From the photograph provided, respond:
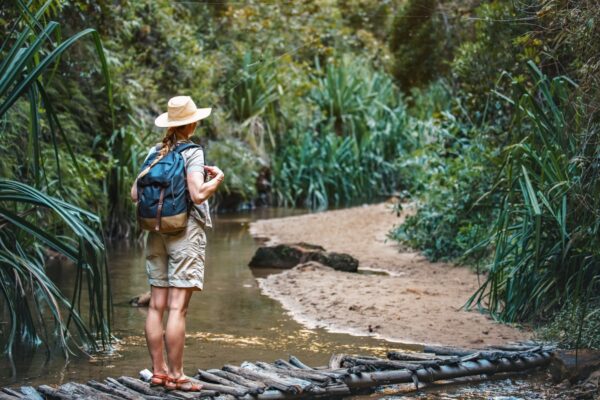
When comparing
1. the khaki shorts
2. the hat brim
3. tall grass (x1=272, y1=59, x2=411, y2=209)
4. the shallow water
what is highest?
tall grass (x1=272, y1=59, x2=411, y2=209)

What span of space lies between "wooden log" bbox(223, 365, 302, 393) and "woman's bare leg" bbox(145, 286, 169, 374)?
0.45 meters

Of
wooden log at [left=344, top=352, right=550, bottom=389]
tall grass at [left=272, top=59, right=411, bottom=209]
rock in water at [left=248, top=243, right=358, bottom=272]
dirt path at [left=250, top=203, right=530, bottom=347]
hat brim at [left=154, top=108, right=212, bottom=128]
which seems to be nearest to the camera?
hat brim at [left=154, top=108, right=212, bottom=128]

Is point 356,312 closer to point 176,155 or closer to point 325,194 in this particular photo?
point 176,155

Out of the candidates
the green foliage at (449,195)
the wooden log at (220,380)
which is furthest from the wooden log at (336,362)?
the green foliage at (449,195)

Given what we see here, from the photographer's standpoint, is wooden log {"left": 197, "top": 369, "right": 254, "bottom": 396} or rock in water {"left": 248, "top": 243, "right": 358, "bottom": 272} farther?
rock in water {"left": 248, "top": 243, "right": 358, "bottom": 272}

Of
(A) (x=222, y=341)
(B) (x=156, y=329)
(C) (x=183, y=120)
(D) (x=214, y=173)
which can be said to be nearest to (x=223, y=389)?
(B) (x=156, y=329)

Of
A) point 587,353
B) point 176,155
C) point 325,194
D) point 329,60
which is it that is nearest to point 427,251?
point 587,353

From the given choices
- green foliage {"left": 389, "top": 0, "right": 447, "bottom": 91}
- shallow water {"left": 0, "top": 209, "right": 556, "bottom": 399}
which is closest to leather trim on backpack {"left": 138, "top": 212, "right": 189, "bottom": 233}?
shallow water {"left": 0, "top": 209, "right": 556, "bottom": 399}

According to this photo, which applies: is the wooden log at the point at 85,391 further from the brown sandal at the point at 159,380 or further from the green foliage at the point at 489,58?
the green foliage at the point at 489,58

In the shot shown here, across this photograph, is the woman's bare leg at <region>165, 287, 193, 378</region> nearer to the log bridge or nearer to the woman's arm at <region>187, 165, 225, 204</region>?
the log bridge

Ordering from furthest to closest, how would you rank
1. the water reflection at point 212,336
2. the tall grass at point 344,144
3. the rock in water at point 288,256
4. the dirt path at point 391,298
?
the tall grass at point 344,144 < the rock in water at point 288,256 < the dirt path at point 391,298 < the water reflection at point 212,336

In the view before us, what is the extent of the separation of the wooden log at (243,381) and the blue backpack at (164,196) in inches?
37.3

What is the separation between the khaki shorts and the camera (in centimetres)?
555

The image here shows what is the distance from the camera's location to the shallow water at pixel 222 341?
246 inches
